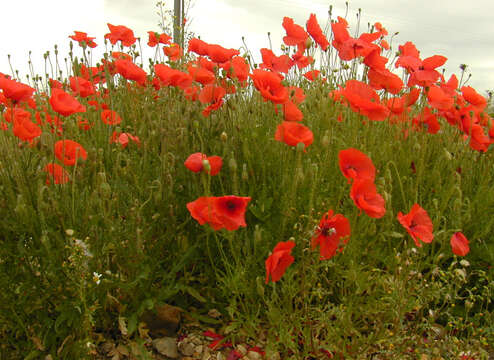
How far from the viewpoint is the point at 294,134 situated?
5.62 feet

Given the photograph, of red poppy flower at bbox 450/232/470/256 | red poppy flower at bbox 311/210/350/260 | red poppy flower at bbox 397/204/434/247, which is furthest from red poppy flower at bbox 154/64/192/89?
red poppy flower at bbox 450/232/470/256

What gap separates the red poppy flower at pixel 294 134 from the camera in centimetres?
165

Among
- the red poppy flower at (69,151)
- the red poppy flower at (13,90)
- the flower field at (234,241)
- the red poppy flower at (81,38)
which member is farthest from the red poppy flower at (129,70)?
the red poppy flower at (81,38)

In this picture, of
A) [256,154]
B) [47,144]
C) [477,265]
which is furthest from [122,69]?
[477,265]

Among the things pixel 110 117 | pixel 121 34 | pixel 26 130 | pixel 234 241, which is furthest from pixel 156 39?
pixel 234 241

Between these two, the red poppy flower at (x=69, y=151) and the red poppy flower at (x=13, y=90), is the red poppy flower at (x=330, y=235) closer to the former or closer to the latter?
the red poppy flower at (x=69, y=151)

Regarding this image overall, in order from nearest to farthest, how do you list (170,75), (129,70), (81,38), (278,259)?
1. (278,259)
2. (170,75)
3. (129,70)
4. (81,38)

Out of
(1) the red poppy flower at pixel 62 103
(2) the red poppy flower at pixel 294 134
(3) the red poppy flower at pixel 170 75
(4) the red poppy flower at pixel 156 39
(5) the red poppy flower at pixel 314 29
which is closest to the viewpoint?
(2) the red poppy flower at pixel 294 134

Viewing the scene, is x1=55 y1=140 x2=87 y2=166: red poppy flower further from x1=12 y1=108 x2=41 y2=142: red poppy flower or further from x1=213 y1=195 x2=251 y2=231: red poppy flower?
x1=213 y1=195 x2=251 y2=231: red poppy flower

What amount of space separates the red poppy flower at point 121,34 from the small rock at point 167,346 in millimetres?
2361

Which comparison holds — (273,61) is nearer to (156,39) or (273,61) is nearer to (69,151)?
(156,39)

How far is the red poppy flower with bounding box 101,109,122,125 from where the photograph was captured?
2.62 metres

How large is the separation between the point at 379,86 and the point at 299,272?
48.5 inches

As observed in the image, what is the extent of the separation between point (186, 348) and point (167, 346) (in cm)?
8
